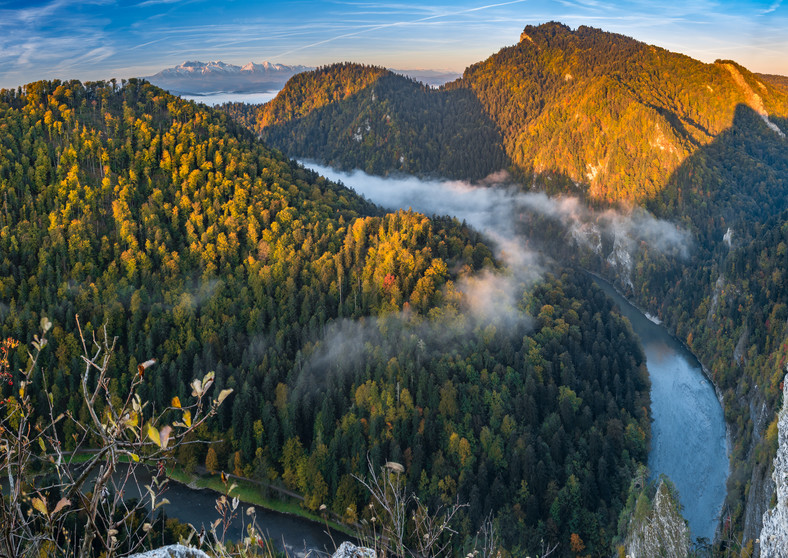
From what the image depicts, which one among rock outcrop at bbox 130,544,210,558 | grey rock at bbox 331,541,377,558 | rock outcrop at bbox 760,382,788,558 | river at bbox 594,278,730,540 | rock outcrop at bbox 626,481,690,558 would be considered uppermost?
rock outcrop at bbox 130,544,210,558

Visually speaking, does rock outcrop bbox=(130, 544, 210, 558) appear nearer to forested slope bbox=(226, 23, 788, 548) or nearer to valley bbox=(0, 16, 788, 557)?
valley bbox=(0, 16, 788, 557)

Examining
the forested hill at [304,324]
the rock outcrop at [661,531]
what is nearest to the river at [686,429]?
the forested hill at [304,324]

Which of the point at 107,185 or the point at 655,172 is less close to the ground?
the point at 107,185

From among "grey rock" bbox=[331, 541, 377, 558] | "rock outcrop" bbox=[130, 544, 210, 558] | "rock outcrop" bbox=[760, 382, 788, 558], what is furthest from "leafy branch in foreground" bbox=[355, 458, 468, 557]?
"rock outcrop" bbox=[760, 382, 788, 558]

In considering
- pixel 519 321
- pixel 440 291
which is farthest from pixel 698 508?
pixel 440 291

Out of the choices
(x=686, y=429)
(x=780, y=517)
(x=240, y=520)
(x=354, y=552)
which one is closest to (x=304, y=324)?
(x=240, y=520)

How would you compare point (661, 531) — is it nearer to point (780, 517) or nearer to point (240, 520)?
Answer: point (780, 517)

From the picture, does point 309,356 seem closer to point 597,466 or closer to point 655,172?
point 597,466
